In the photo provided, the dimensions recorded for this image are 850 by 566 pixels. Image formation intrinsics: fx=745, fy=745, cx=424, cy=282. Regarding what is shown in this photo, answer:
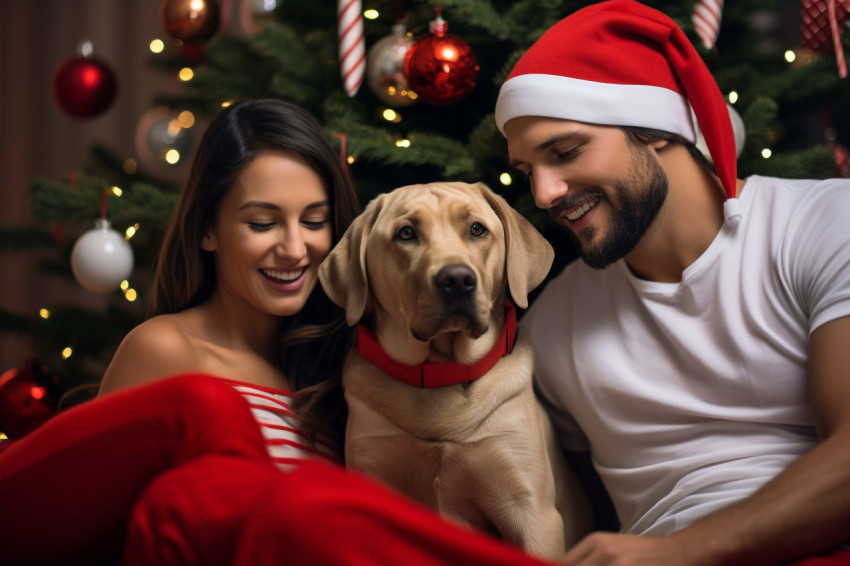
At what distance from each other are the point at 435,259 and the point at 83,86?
235cm

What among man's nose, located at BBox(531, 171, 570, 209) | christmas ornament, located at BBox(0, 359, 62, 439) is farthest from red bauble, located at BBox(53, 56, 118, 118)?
man's nose, located at BBox(531, 171, 570, 209)

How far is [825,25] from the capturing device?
2449mm

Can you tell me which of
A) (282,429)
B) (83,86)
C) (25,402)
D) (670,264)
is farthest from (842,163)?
(83,86)

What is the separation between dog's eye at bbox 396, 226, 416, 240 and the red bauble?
2.16 m

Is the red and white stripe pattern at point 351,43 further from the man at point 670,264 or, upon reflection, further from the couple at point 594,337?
the man at point 670,264

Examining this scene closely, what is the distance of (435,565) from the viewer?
3.52 feet

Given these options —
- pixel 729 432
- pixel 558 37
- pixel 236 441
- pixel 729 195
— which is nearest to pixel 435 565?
pixel 236 441

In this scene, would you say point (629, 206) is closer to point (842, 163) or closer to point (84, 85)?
point (842, 163)

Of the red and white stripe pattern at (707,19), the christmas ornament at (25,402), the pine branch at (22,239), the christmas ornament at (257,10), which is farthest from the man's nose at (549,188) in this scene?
the pine branch at (22,239)

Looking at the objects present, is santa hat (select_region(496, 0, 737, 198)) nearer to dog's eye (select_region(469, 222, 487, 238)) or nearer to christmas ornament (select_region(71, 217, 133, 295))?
dog's eye (select_region(469, 222, 487, 238))

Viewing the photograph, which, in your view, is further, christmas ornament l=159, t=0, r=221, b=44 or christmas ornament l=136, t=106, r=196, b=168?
christmas ornament l=136, t=106, r=196, b=168

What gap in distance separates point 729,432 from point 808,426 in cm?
18

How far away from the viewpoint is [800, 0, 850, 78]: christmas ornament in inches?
93.2

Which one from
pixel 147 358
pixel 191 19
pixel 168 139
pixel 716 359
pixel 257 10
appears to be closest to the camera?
pixel 716 359
